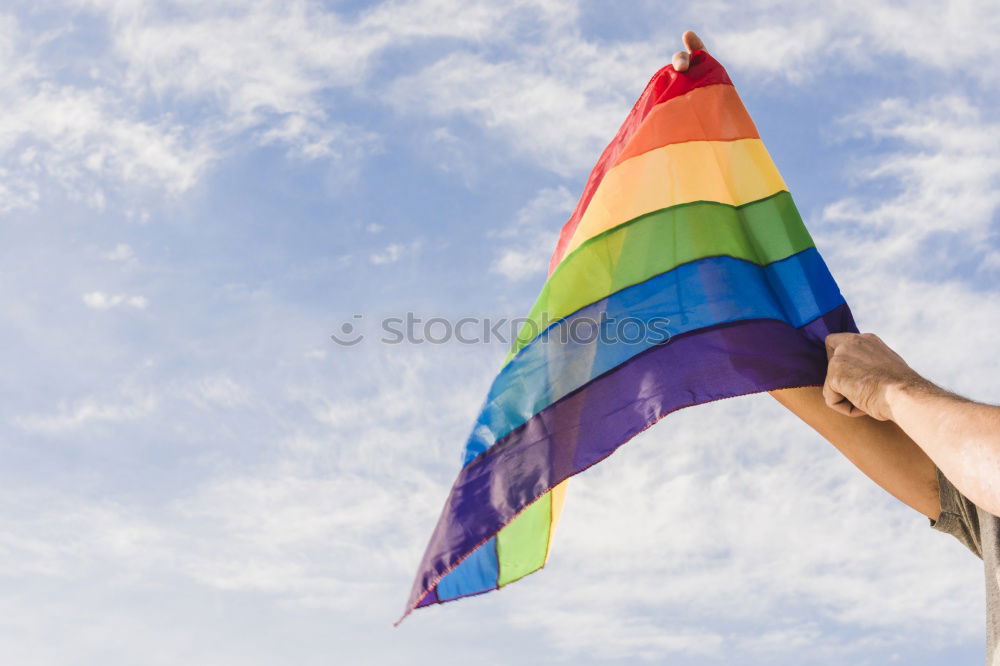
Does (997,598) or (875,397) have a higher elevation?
(875,397)

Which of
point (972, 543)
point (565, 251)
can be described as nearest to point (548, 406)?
point (565, 251)

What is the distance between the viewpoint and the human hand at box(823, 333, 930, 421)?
123 inches

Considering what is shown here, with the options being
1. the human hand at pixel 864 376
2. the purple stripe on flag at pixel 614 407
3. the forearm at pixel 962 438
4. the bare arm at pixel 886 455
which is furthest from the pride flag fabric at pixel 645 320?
the forearm at pixel 962 438

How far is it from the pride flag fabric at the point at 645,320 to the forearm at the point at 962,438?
1079 mm

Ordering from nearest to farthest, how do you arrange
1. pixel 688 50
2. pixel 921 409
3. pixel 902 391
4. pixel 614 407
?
pixel 921 409
pixel 902 391
pixel 614 407
pixel 688 50

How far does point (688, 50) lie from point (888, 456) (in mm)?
2454

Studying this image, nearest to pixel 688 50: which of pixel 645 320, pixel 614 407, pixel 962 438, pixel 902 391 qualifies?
pixel 645 320

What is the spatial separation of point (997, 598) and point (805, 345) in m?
1.46

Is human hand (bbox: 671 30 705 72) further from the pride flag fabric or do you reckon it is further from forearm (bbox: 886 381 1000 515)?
forearm (bbox: 886 381 1000 515)

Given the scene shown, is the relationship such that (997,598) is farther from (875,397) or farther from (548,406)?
(548,406)

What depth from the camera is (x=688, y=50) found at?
5.00 metres

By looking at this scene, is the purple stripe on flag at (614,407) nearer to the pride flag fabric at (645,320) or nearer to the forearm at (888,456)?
the pride flag fabric at (645,320)

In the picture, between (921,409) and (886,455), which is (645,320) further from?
(921,409)

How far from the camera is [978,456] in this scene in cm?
247
